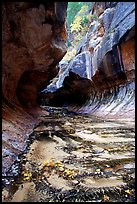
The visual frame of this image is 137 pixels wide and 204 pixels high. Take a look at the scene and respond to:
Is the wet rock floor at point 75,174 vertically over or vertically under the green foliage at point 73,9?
under

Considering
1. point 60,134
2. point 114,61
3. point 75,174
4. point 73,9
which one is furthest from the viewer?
point 73,9

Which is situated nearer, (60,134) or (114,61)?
(60,134)

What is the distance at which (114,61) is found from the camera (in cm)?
1180

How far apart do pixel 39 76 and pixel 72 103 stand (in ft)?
46.1

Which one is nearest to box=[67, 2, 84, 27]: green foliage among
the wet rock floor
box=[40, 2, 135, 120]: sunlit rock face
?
box=[40, 2, 135, 120]: sunlit rock face

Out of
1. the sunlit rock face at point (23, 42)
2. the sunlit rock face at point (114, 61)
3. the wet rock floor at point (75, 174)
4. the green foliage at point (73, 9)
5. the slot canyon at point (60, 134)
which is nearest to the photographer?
the wet rock floor at point (75, 174)

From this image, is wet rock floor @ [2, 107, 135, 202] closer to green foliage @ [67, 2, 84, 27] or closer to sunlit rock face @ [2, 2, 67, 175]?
sunlit rock face @ [2, 2, 67, 175]

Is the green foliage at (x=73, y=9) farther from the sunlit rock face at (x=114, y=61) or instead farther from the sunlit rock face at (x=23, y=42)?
the sunlit rock face at (x=23, y=42)

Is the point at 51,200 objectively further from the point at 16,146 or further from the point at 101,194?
the point at 16,146

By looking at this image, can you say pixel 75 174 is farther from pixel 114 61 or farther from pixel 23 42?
pixel 114 61

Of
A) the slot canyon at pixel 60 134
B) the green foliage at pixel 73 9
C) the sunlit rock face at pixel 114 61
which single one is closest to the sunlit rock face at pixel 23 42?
the slot canyon at pixel 60 134

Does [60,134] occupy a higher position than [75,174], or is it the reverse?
[60,134]

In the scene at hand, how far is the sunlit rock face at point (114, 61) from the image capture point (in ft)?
34.2

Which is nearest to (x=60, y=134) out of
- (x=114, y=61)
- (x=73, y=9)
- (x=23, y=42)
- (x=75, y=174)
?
(x=75, y=174)
